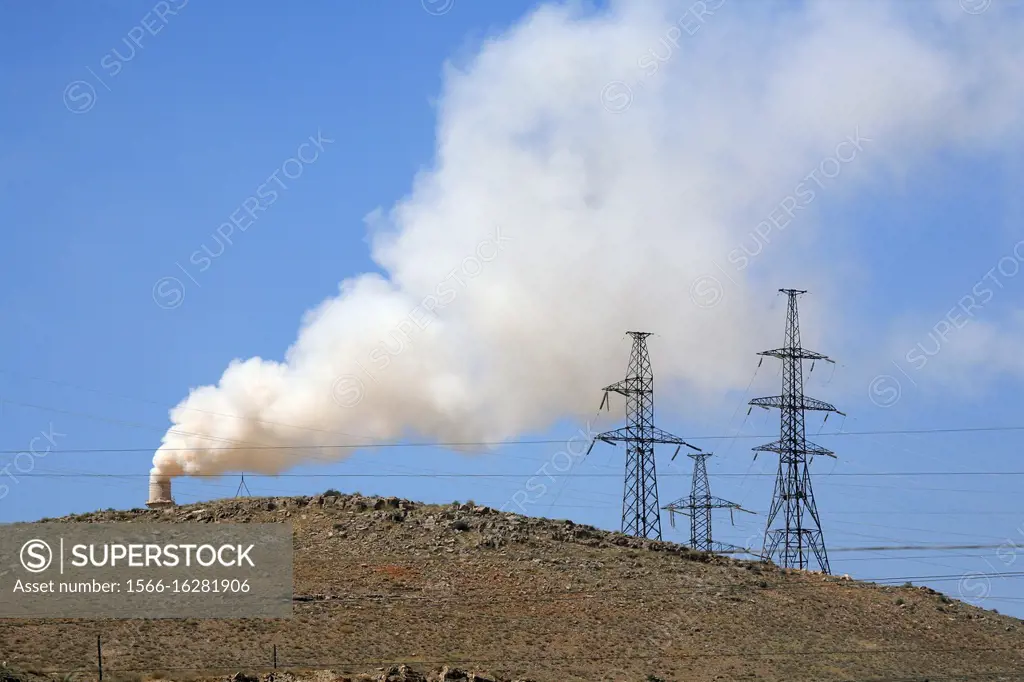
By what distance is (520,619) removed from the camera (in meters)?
72.1

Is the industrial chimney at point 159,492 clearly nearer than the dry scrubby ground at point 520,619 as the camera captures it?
No

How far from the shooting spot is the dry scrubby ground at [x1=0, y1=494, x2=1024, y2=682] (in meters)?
62.5

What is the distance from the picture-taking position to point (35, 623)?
64.4 metres

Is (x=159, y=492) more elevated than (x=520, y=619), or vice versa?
(x=159, y=492)

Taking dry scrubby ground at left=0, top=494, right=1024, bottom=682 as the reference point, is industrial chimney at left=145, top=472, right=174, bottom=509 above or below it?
above

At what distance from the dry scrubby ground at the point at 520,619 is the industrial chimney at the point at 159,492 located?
3.64 m

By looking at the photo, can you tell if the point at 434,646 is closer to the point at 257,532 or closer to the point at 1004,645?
the point at 257,532

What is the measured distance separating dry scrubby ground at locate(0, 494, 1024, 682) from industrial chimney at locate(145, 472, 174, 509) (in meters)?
3.64

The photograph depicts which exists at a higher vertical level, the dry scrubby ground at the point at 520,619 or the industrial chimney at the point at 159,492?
the industrial chimney at the point at 159,492

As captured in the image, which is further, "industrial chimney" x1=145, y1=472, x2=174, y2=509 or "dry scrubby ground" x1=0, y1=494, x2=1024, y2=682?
"industrial chimney" x1=145, y1=472, x2=174, y2=509

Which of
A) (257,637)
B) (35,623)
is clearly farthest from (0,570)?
(257,637)

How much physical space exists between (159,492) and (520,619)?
1365 inches

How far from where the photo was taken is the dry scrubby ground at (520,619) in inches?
2462

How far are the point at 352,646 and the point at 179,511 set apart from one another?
2962 centimetres
